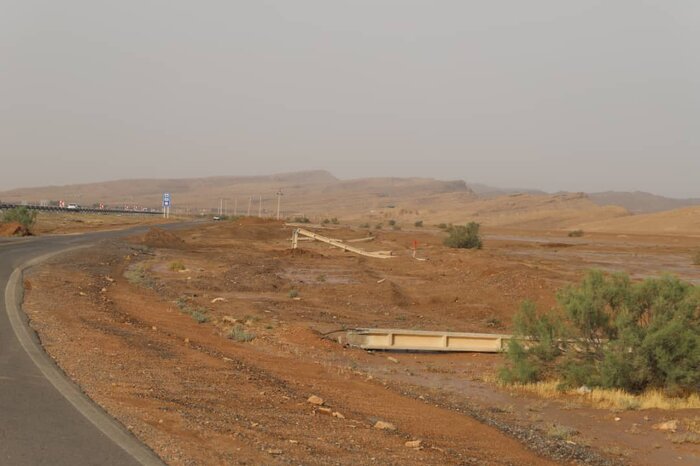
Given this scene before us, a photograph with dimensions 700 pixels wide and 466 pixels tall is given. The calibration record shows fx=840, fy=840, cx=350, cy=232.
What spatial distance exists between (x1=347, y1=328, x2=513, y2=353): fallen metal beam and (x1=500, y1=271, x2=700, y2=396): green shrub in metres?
3.67

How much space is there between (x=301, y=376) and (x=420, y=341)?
23.7 feet

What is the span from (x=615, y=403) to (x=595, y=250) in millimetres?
65335

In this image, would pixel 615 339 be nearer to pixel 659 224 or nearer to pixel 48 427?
pixel 48 427

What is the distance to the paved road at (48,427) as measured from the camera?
751 centimetres

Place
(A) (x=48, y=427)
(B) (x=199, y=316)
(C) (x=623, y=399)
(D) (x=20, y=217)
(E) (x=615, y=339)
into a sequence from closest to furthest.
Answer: (A) (x=48, y=427), (C) (x=623, y=399), (E) (x=615, y=339), (B) (x=199, y=316), (D) (x=20, y=217)

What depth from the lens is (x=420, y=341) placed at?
21.4m

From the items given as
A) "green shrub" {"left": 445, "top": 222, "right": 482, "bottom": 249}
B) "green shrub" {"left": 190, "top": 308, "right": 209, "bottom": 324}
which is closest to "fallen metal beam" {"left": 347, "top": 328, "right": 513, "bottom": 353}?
"green shrub" {"left": 190, "top": 308, "right": 209, "bottom": 324}

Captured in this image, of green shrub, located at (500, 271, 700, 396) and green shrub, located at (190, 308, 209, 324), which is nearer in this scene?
green shrub, located at (500, 271, 700, 396)

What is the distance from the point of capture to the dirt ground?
9.43 m

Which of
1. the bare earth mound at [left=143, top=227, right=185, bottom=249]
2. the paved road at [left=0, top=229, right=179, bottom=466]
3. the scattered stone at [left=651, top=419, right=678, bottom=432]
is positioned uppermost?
the paved road at [left=0, top=229, right=179, bottom=466]

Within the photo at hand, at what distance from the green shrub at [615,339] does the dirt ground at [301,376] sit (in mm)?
971

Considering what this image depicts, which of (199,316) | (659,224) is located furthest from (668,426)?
(659,224)

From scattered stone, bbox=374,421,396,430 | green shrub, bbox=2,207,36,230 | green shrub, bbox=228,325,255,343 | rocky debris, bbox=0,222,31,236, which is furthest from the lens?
green shrub, bbox=2,207,36,230

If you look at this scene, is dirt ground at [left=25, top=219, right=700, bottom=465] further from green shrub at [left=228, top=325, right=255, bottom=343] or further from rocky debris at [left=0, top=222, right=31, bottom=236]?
rocky debris at [left=0, top=222, right=31, bottom=236]
